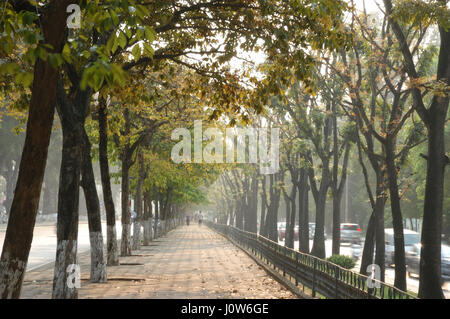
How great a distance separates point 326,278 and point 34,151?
6052 mm

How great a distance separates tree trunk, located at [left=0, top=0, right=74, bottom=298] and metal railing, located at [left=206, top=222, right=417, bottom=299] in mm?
4651

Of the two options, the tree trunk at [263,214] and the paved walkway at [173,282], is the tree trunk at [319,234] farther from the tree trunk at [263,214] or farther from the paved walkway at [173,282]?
the tree trunk at [263,214]

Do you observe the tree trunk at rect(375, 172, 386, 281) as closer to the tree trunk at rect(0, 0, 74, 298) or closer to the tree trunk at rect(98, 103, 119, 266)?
the tree trunk at rect(98, 103, 119, 266)

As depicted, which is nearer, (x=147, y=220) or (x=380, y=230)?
(x=380, y=230)

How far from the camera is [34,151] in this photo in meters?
6.97

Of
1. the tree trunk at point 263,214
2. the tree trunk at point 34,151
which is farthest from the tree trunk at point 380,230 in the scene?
the tree trunk at point 263,214

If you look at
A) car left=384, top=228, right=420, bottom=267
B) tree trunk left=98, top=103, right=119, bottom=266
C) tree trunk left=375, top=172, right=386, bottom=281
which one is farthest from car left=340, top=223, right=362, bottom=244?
tree trunk left=98, top=103, right=119, bottom=266

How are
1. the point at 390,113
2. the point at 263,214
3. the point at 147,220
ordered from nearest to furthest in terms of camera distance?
the point at 390,113 < the point at 147,220 < the point at 263,214

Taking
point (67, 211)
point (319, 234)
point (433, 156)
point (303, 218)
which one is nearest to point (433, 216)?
point (433, 156)

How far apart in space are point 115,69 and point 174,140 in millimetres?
20448

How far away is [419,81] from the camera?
41.0ft

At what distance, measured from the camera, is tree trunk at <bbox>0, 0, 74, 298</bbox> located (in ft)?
22.7

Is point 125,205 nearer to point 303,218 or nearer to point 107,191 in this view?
point 107,191
